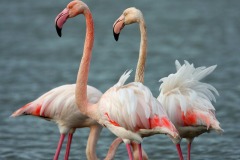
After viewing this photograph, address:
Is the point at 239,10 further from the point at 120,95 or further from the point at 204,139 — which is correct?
the point at 120,95

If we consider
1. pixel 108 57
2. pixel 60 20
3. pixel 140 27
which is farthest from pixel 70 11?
pixel 108 57

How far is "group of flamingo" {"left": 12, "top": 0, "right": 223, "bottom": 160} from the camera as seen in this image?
7.62 metres

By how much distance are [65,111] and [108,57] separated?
9.14 m

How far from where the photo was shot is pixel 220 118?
478 inches

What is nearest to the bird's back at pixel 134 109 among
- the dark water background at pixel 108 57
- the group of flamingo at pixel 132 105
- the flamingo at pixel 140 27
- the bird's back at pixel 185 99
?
the group of flamingo at pixel 132 105

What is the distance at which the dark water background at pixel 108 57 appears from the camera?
35.3ft

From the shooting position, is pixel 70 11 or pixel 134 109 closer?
pixel 134 109

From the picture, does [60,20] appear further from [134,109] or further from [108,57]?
[108,57]

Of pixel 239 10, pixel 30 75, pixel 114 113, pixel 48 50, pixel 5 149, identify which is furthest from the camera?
pixel 239 10

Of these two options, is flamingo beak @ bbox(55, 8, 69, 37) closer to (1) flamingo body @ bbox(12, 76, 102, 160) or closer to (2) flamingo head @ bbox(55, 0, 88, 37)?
(2) flamingo head @ bbox(55, 0, 88, 37)

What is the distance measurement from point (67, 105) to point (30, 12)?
15.1 metres

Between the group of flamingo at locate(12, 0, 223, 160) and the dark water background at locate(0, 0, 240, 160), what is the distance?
4.74 feet

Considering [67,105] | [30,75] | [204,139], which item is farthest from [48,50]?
[67,105]

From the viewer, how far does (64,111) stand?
866 cm
